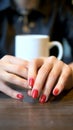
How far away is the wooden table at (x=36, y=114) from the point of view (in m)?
0.40

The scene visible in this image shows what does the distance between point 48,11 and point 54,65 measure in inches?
24.4

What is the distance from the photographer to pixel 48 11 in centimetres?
119

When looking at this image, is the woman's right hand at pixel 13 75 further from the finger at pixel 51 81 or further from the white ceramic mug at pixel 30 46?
the white ceramic mug at pixel 30 46

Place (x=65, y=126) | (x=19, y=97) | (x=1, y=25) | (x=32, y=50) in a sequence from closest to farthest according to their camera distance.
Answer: (x=65, y=126)
(x=19, y=97)
(x=32, y=50)
(x=1, y=25)

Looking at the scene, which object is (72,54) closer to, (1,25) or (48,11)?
(48,11)

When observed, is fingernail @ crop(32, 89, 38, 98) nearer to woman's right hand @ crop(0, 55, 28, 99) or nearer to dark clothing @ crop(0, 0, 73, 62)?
woman's right hand @ crop(0, 55, 28, 99)

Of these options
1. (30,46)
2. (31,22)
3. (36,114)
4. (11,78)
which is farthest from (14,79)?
(31,22)

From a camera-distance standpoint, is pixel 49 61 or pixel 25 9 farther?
pixel 25 9

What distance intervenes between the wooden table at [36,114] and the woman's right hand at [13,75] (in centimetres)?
2

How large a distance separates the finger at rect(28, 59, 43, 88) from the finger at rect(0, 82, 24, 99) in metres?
0.03

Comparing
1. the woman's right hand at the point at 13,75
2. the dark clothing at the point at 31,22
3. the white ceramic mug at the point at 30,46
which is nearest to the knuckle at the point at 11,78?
the woman's right hand at the point at 13,75

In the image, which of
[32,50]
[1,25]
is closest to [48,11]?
[1,25]

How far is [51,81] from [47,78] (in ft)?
0.05

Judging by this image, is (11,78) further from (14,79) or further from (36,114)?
(36,114)
